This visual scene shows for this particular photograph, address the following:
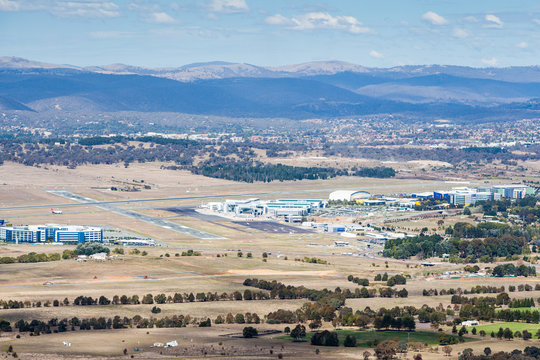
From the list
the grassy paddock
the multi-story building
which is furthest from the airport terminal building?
the multi-story building

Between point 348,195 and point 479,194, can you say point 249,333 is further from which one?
point 479,194

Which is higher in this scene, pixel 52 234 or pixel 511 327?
pixel 52 234

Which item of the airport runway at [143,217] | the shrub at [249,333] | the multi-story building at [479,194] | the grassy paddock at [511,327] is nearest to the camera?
the shrub at [249,333]

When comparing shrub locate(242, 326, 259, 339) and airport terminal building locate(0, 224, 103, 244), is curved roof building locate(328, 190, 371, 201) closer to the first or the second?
airport terminal building locate(0, 224, 103, 244)

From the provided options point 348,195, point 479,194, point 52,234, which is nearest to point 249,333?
point 52,234

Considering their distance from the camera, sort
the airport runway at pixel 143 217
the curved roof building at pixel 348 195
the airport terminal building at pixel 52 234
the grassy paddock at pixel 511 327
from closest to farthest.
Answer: the grassy paddock at pixel 511 327 → the airport terminal building at pixel 52 234 → the airport runway at pixel 143 217 → the curved roof building at pixel 348 195

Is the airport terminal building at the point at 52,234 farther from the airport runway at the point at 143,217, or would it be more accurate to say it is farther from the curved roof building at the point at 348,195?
the curved roof building at the point at 348,195

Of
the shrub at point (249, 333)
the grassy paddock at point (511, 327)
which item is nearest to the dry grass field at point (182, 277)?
the shrub at point (249, 333)
